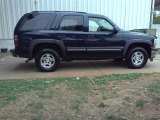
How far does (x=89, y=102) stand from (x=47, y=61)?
342 cm

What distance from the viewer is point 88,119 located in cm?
565

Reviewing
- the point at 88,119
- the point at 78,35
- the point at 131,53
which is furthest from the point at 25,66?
the point at 88,119

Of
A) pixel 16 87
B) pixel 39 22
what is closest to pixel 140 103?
pixel 16 87

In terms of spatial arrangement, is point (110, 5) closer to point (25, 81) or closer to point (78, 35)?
point (78, 35)

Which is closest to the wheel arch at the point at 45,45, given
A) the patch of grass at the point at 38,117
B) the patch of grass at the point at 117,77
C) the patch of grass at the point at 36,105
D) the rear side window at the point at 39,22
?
the rear side window at the point at 39,22

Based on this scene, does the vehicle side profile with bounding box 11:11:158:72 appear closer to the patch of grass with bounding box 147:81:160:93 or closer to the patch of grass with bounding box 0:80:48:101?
the patch of grass with bounding box 0:80:48:101

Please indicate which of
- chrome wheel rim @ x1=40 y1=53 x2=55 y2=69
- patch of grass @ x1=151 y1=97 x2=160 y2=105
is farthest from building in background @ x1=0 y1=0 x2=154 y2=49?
patch of grass @ x1=151 y1=97 x2=160 y2=105

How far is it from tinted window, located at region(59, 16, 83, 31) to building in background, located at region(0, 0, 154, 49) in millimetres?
5161

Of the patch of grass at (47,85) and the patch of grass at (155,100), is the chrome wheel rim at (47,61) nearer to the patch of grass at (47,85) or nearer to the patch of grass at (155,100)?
the patch of grass at (47,85)

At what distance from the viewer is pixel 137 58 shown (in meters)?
10.1

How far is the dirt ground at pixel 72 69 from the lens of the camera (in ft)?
30.3

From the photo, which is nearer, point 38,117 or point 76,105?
point 38,117

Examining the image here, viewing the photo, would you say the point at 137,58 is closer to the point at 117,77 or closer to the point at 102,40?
the point at 102,40

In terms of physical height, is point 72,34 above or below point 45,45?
above
